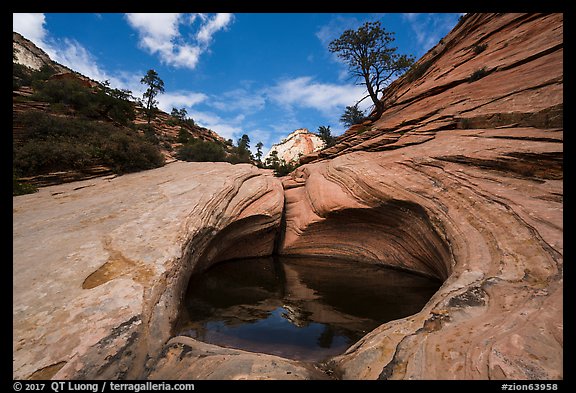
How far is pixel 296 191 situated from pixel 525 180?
940cm

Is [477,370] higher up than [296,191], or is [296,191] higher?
[296,191]

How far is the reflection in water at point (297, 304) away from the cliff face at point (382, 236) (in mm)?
819

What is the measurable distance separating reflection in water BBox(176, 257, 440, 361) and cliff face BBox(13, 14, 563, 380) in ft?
2.69

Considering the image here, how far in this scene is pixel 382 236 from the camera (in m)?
9.80

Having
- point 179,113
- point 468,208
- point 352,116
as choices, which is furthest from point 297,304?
point 179,113

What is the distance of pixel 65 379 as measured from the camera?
108 inches

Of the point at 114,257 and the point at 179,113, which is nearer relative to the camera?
the point at 114,257

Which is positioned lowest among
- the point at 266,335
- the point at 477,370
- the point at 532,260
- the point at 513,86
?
the point at 266,335

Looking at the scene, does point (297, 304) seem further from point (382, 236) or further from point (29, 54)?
point (29, 54)

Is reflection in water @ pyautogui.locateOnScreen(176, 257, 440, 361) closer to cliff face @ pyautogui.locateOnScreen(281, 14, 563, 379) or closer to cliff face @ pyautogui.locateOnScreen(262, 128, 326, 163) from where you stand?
cliff face @ pyautogui.locateOnScreen(281, 14, 563, 379)

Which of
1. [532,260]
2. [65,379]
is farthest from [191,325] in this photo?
[532,260]

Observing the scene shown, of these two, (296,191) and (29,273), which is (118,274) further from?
(296,191)

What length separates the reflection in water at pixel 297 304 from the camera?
5098mm

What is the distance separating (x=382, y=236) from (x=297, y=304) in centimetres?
489
